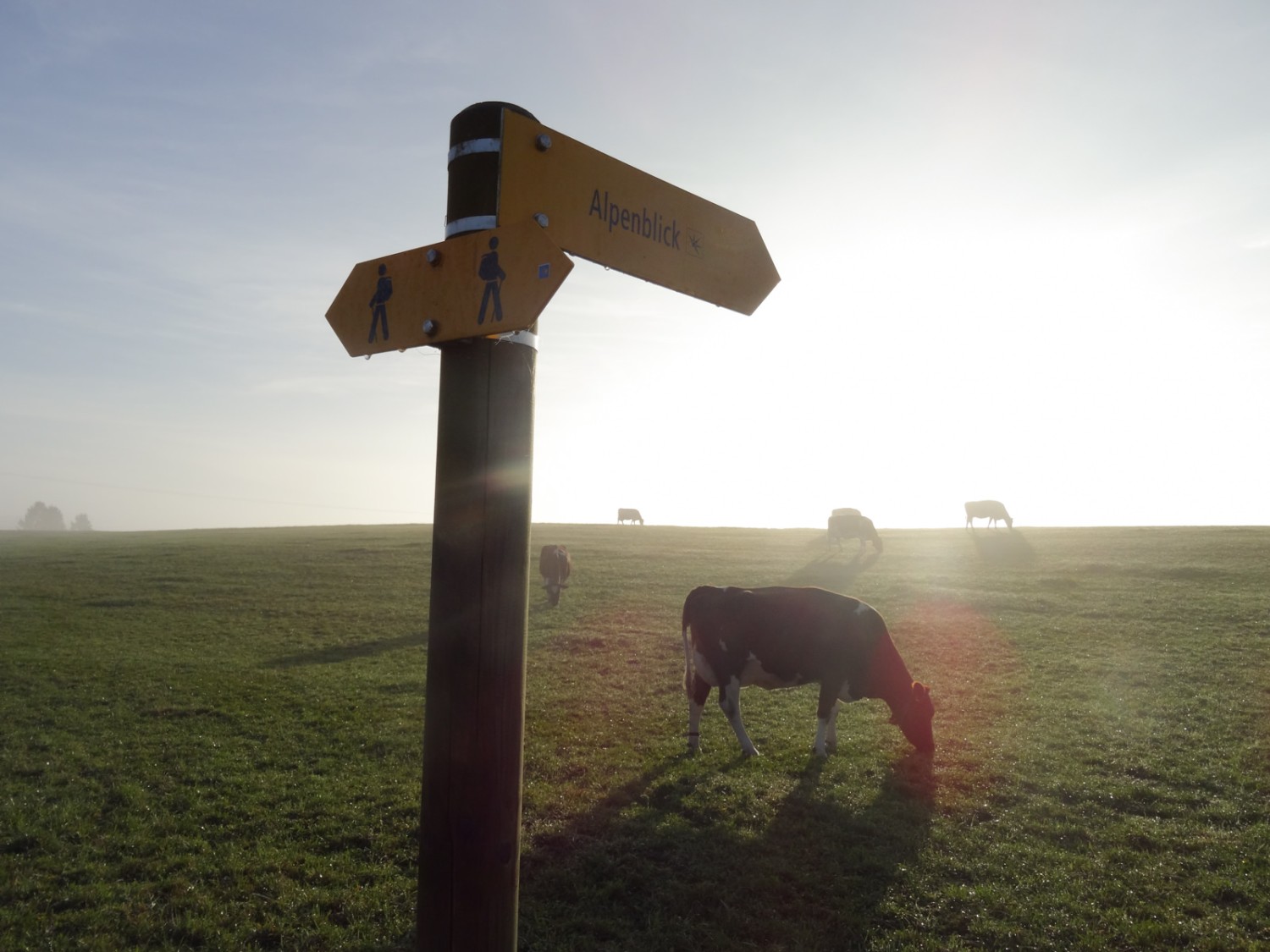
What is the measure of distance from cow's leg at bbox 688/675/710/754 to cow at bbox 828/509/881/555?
30.6 metres

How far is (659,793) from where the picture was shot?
9.13 metres

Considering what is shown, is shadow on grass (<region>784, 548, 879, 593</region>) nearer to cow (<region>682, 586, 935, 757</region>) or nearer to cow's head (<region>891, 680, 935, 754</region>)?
cow (<region>682, 586, 935, 757</region>)

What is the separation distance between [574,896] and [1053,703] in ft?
32.6

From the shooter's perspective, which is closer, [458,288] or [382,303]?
[458,288]

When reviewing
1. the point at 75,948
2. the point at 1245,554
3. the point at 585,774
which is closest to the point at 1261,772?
the point at 585,774

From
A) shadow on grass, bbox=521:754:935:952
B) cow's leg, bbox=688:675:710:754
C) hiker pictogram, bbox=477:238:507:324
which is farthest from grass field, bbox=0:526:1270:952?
hiker pictogram, bbox=477:238:507:324

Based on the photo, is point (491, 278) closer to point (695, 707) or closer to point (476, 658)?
point (476, 658)

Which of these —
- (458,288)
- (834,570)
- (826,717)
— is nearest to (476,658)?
(458,288)

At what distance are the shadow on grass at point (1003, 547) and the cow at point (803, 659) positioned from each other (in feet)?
79.9

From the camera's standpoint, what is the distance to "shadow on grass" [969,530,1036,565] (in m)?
33.8

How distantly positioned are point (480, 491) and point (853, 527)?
3991 cm

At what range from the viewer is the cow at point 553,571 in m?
25.4

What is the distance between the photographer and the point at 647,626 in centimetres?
2109

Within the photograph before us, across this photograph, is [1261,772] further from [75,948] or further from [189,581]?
[189,581]
